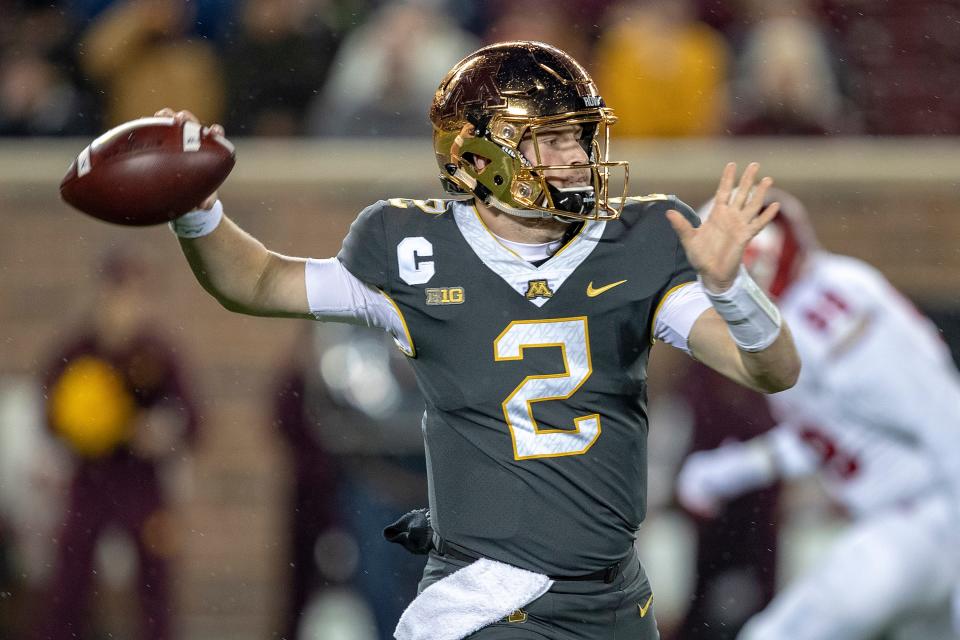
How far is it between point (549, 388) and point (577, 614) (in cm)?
44

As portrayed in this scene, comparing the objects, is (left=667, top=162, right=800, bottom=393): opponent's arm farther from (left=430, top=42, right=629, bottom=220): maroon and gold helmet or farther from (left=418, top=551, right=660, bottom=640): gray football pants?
(left=418, top=551, right=660, bottom=640): gray football pants

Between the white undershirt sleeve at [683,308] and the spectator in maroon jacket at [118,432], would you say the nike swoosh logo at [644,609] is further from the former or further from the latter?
the spectator in maroon jacket at [118,432]

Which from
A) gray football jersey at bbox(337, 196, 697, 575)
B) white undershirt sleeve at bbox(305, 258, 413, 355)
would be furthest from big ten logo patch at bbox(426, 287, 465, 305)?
white undershirt sleeve at bbox(305, 258, 413, 355)

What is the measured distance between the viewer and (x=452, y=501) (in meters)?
3.17

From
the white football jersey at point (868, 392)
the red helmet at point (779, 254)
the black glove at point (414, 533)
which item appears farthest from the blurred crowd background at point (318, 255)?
the black glove at point (414, 533)

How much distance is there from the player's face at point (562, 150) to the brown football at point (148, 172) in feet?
1.97

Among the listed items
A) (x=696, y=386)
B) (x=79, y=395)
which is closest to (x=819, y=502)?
(x=696, y=386)

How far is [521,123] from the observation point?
3182mm

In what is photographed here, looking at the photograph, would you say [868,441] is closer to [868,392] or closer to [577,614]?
[868,392]

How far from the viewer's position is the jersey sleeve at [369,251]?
321cm

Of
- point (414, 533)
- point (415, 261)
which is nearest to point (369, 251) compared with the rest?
point (415, 261)

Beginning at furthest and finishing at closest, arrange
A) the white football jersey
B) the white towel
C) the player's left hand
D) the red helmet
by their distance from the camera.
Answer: the red helmet < the white football jersey < the white towel < the player's left hand

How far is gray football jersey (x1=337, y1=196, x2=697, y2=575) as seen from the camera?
310 centimetres

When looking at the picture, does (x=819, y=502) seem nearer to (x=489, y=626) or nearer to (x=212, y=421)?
(x=212, y=421)
